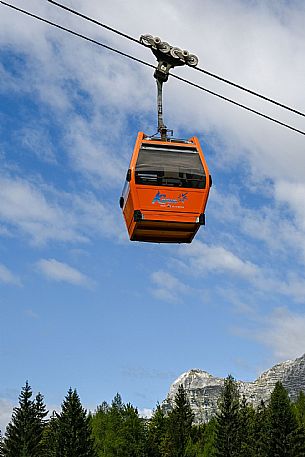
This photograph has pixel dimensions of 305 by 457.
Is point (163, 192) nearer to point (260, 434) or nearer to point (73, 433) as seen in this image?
point (73, 433)

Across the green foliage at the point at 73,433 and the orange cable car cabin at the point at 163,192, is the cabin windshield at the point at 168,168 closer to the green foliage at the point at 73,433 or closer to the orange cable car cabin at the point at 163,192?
the orange cable car cabin at the point at 163,192

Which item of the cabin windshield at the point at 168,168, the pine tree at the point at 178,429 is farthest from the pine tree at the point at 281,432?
the cabin windshield at the point at 168,168

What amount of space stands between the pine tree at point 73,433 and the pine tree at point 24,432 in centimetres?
1086

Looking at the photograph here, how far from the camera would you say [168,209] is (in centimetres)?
1452

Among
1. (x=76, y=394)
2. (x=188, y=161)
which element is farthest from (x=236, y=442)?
(x=188, y=161)

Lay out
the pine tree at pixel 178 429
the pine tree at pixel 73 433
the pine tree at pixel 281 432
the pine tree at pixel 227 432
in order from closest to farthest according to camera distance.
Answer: the pine tree at pixel 73 433
the pine tree at pixel 281 432
the pine tree at pixel 227 432
the pine tree at pixel 178 429

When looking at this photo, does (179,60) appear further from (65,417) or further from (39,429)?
(39,429)

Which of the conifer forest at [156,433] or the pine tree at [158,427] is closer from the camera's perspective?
the conifer forest at [156,433]

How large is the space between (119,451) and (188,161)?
65872 mm

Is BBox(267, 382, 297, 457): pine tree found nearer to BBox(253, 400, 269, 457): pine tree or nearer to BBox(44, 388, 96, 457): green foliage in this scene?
BBox(253, 400, 269, 457): pine tree

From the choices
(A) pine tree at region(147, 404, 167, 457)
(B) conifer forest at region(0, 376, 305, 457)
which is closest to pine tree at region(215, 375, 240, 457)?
(B) conifer forest at region(0, 376, 305, 457)

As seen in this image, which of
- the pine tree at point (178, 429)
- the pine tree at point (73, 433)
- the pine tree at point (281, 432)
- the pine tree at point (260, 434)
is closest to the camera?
the pine tree at point (73, 433)

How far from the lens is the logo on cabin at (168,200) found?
47.5 feet

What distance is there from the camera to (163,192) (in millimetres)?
14539
